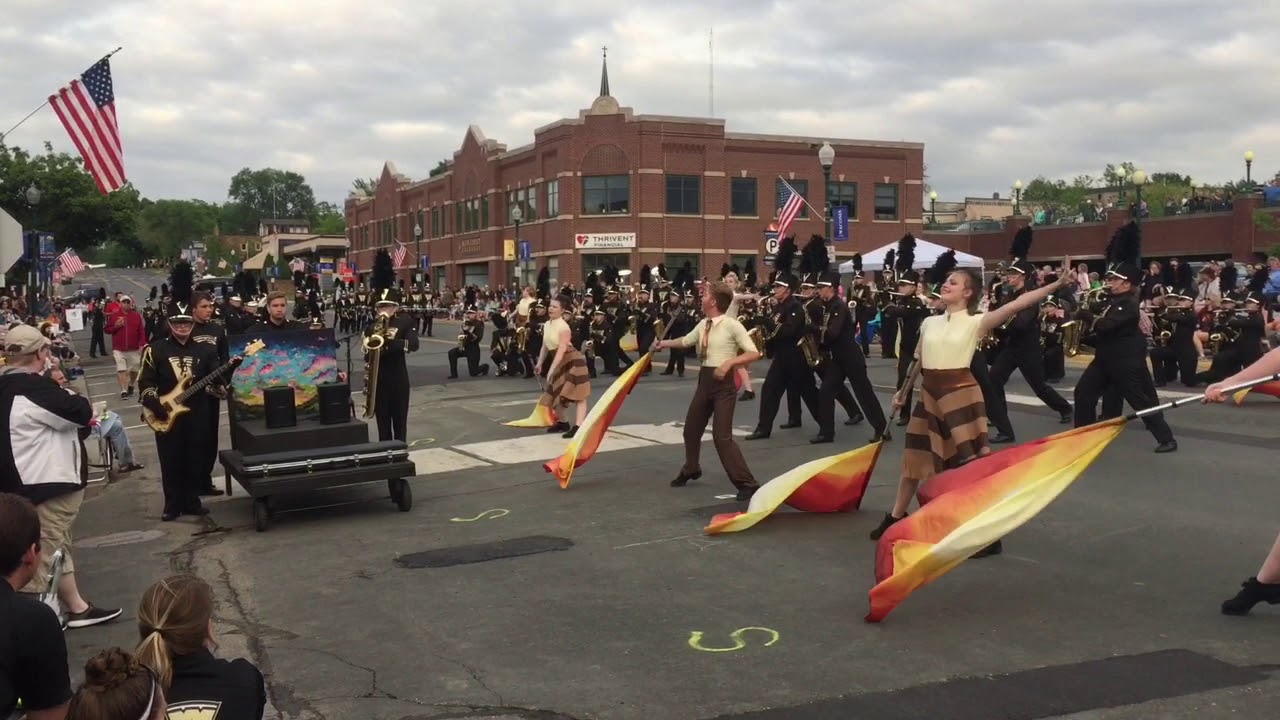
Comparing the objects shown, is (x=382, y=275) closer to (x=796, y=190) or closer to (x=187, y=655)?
(x=187, y=655)

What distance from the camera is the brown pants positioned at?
9797 mm

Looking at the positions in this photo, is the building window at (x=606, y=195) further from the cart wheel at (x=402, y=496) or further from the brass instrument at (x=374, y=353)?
the cart wheel at (x=402, y=496)

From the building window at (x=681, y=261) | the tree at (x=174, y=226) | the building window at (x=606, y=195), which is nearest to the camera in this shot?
the building window at (x=606, y=195)

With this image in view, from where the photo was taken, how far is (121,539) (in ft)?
30.9

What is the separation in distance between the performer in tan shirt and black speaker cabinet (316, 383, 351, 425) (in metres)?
3.16

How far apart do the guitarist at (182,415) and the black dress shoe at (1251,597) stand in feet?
26.3

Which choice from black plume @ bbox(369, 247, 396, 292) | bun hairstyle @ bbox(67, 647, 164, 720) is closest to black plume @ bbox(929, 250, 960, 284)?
black plume @ bbox(369, 247, 396, 292)

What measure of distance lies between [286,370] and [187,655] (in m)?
8.18

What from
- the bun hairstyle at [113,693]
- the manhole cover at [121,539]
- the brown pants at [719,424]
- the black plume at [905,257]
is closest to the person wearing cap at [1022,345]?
the black plume at [905,257]

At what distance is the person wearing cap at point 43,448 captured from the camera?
659 cm


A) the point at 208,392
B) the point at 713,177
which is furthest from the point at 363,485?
the point at 713,177

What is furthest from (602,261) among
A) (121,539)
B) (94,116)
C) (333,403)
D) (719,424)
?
(121,539)

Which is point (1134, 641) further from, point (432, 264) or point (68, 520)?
point (432, 264)

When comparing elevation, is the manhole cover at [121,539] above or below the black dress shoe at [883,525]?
below
